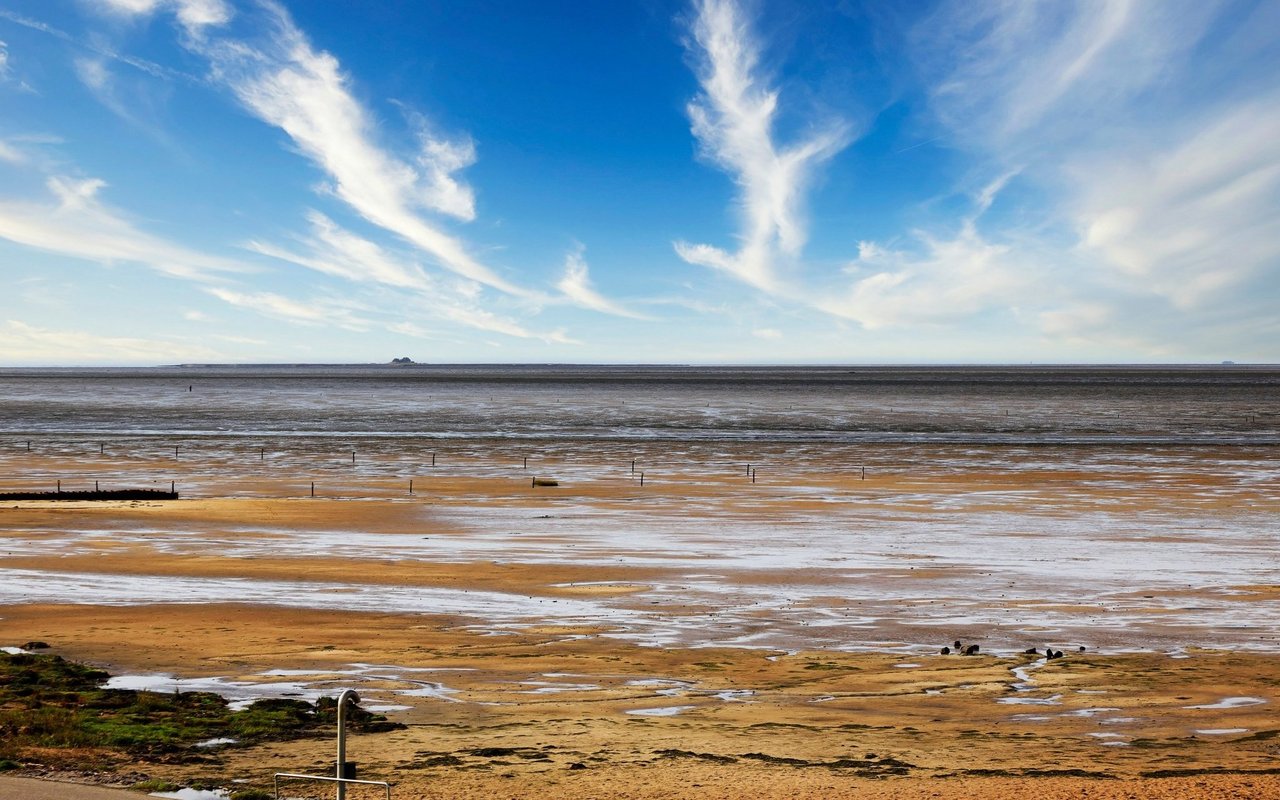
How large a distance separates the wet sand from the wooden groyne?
1.94 metres

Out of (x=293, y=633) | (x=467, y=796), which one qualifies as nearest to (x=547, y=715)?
(x=467, y=796)

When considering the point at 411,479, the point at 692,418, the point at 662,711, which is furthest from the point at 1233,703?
the point at 692,418

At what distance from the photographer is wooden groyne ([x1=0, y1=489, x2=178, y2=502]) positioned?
46.1 metres

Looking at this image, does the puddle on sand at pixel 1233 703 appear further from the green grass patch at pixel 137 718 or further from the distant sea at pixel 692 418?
the distant sea at pixel 692 418

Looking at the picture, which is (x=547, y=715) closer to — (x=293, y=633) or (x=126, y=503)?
(x=293, y=633)

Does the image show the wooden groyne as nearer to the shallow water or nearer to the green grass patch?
the shallow water

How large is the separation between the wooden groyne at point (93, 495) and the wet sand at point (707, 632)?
194 cm

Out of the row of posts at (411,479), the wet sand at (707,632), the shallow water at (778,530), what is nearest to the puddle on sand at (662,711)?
the wet sand at (707,632)

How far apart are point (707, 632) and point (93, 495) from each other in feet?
117

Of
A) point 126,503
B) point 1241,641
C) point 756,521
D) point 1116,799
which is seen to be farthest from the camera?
point 126,503

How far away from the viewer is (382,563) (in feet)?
103

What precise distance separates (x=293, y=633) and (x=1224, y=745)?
17.7 metres

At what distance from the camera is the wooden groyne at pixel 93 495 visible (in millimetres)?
46094

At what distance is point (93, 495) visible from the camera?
47.1 metres
